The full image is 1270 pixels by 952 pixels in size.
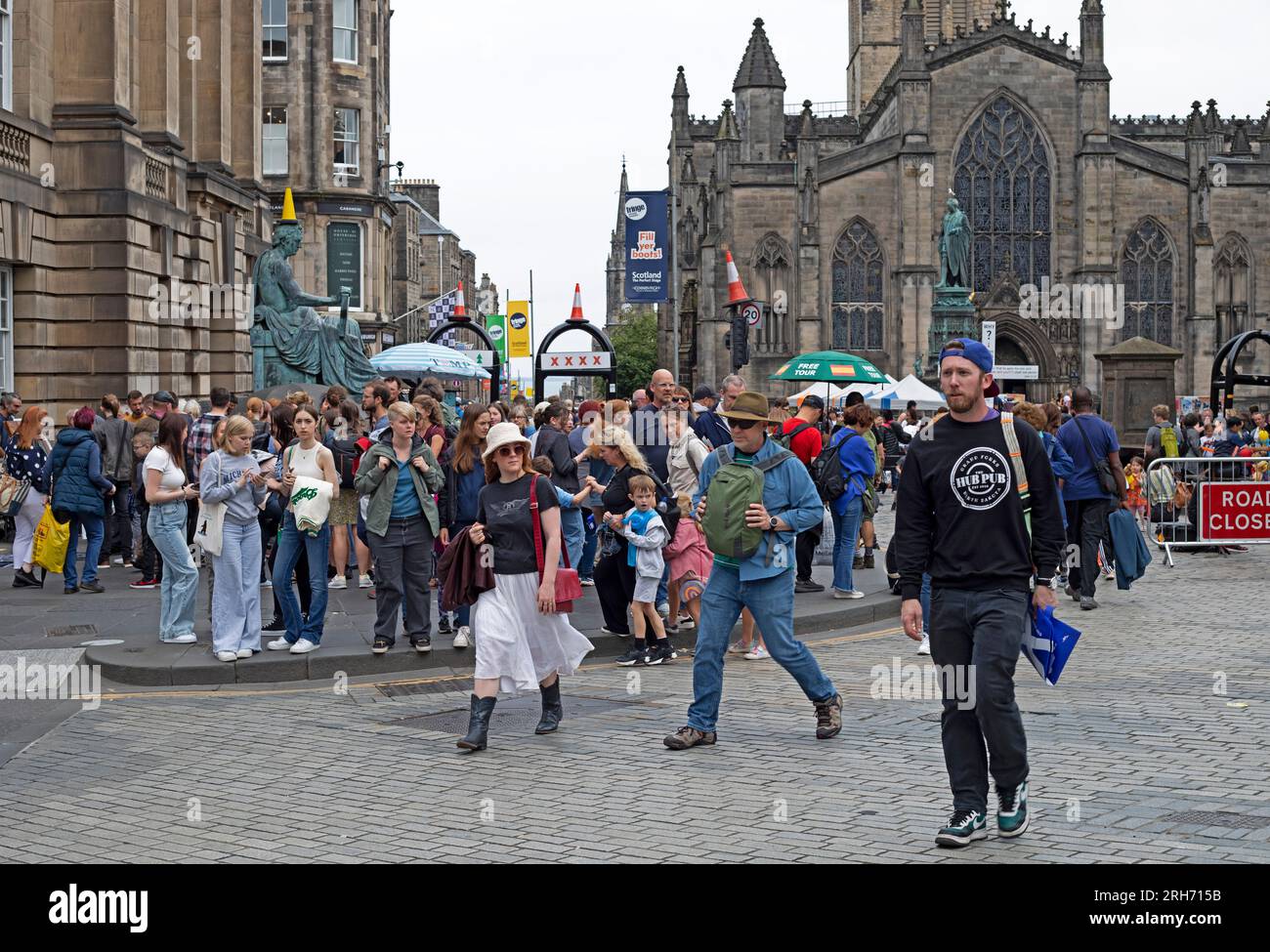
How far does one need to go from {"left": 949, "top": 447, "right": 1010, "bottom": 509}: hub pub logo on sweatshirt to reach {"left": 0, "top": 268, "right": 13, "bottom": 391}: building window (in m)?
16.7

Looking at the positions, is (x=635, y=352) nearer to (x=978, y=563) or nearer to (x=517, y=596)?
(x=517, y=596)

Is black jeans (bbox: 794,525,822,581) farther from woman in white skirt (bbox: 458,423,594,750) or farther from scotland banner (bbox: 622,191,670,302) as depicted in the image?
scotland banner (bbox: 622,191,670,302)

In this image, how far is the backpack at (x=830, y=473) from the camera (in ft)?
46.9

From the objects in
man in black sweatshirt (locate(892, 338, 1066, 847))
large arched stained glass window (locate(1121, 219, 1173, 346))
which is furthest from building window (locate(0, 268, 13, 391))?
large arched stained glass window (locate(1121, 219, 1173, 346))

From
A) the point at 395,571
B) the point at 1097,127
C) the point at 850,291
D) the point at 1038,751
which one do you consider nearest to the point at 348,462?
the point at 395,571

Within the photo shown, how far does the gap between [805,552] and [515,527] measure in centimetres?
657

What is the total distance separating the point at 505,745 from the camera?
338 inches

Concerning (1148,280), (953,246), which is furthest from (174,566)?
(1148,280)

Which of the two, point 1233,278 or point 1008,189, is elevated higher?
point 1008,189

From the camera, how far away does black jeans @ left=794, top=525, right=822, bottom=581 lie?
1430 centimetres

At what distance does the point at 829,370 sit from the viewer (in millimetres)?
26203

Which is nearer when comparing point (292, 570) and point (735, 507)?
point (735, 507)

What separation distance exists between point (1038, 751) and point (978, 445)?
8.06ft

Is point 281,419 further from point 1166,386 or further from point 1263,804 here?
point 1166,386
